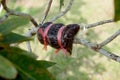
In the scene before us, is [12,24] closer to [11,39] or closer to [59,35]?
[11,39]

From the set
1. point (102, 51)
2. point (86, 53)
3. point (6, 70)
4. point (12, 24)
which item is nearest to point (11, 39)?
point (12, 24)

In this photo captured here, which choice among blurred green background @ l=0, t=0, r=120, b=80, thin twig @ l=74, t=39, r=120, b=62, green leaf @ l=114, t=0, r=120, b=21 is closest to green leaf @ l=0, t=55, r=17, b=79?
green leaf @ l=114, t=0, r=120, b=21

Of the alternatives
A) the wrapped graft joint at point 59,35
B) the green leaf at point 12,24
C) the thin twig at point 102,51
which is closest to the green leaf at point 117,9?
the green leaf at point 12,24

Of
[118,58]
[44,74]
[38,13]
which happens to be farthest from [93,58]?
[44,74]

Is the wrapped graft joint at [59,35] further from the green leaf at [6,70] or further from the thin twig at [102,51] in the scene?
the green leaf at [6,70]

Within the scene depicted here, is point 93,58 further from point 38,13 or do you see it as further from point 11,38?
point 11,38

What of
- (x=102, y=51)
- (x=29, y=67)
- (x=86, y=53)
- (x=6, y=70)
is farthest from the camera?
(x=86, y=53)

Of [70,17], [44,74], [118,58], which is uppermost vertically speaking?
[44,74]

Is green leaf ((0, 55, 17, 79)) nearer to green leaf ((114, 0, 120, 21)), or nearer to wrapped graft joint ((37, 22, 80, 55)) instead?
green leaf ((114, 0, 120, 21))
